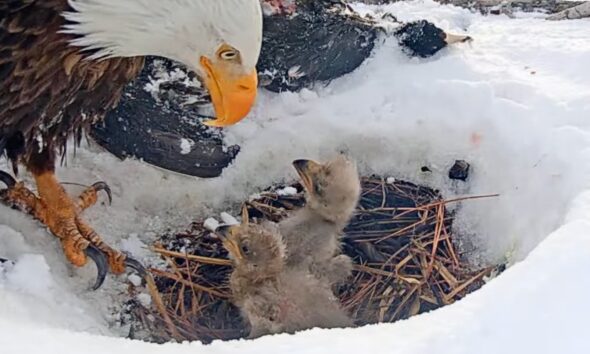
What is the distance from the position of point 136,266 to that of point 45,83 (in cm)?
75

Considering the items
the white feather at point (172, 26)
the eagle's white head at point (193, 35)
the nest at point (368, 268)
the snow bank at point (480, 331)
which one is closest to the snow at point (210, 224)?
the nest at point (368, 268)

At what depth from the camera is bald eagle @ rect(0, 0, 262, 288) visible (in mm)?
2238

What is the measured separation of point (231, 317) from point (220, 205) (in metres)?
0.52

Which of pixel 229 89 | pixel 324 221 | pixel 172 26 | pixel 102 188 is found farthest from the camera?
pixel 102 188

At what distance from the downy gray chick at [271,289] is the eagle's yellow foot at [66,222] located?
384mm

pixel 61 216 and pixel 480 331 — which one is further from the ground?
pixel 480 331

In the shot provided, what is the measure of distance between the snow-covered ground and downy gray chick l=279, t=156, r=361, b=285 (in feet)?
1.05

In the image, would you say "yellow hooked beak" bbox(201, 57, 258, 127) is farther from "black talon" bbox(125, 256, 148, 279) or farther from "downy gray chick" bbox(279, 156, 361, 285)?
"black talon" bbox(125, 256, 148, 279)

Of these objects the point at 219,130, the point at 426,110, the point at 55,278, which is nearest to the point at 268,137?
the point at 219,130

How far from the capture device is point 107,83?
8.81 ft

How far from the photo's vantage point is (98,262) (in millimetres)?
2848

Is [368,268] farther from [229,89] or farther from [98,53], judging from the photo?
[98,53]

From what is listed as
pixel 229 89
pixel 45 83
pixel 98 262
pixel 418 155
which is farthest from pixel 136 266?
pixel 418 155

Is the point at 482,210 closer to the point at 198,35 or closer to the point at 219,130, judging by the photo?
the point at 219,130
